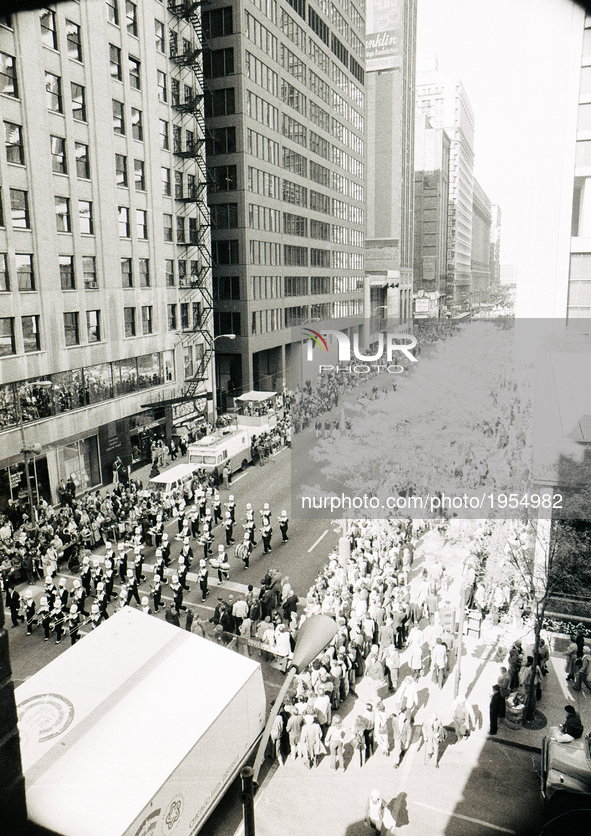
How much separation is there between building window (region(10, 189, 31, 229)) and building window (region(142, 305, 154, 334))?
641 cm

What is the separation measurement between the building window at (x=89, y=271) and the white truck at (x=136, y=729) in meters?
16.8

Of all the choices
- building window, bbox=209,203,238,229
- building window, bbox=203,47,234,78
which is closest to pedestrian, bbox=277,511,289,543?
building window, bbox=209,203,238,229

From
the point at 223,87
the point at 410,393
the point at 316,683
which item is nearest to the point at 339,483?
the point at 410,393

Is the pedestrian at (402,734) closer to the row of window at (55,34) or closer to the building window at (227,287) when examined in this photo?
the row of window at (55,34)

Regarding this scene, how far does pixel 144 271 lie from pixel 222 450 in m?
8.85

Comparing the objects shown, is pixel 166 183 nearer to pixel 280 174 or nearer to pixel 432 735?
pixel 280 174

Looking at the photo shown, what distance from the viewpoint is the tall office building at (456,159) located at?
22734 millimetres

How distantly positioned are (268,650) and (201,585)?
13.9 ft

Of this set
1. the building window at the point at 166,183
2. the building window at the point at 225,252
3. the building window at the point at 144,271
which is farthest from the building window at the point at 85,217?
the building window at the point at 225,252

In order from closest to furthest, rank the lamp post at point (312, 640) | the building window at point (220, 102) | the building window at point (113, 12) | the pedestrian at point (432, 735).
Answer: the lamp post at point (312, 640), the pedestrian at point (432, 735), the building window at point (113, 12), the building window at point (220, 102)

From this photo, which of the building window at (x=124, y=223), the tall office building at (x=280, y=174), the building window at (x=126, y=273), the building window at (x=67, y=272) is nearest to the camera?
the building window at (x=67, y=272)

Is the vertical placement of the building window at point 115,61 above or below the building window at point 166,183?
above

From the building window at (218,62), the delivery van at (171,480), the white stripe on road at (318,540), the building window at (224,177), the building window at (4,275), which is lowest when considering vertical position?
the white stripe on road at (318,540)

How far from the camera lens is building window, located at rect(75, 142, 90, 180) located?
2306cm
